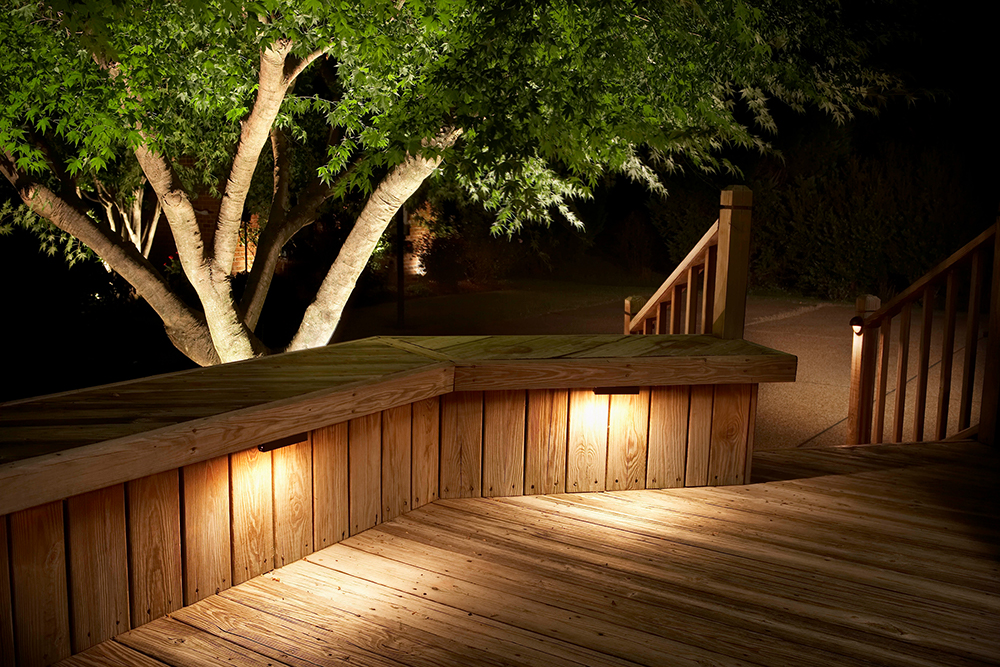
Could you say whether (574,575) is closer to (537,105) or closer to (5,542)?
(5,542)

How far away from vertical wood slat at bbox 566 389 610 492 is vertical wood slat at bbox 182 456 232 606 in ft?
6.18

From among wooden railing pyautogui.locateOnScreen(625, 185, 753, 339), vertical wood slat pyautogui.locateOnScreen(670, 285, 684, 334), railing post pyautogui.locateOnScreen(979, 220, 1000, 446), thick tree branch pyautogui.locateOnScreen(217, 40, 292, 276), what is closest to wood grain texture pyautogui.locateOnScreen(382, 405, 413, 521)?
wooden railing pyautogui.locateOnScreen(625, 185, 753, 339)

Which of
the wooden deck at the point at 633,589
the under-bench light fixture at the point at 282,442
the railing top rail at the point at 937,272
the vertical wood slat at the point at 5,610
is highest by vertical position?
the railing top rail at the point at 937,272

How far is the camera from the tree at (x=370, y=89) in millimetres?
5078

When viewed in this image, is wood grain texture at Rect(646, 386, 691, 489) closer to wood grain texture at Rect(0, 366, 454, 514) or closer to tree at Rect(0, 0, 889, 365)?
wood grain texture at Rect(0, 366, 454, 514)

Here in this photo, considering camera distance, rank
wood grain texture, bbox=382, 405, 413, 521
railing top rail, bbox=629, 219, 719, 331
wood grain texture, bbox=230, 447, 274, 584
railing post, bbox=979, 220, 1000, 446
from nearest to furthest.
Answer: wood grain texture, bbox=230, 447, 274, 584, wood grain texture, bbox=382, 405, 413, 521, railing top rail, bbox=629, 219, 719, 331, railing post, bbox=979, 220, 1000, 446

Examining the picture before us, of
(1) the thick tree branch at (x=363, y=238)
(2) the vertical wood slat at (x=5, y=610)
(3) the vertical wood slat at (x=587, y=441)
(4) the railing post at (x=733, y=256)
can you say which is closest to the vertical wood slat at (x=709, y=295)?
(4) the railing post at (x=733, y=256)

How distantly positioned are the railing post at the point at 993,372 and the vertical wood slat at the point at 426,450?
376 cm

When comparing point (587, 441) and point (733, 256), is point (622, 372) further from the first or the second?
point (733, 256)

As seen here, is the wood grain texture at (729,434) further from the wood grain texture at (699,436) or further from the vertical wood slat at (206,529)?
the vertical wood slat at (206,529)

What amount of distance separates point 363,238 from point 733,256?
9.75 ft

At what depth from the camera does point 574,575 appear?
3490 mm

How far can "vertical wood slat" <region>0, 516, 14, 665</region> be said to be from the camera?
99.8 inches

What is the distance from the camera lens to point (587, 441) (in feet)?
14.7
